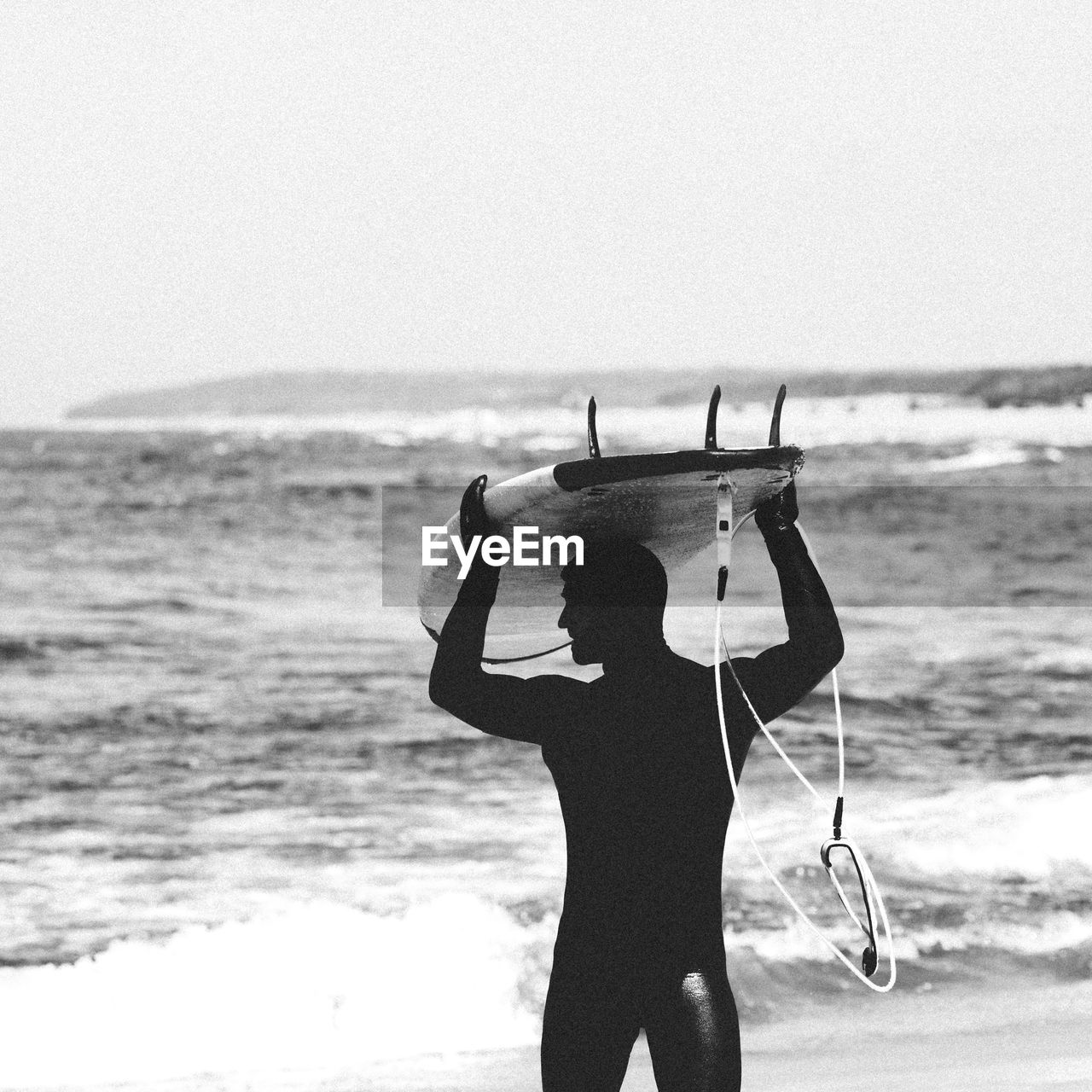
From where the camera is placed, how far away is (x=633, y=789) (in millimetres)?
1904

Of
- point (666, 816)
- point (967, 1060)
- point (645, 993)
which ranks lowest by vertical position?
point (967, 1060)

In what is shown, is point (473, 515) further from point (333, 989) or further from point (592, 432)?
point (333, 989)

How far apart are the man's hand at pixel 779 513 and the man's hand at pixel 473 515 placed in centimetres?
38

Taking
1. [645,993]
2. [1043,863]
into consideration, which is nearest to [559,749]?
[645,993]

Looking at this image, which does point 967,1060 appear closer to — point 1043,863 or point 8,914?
point 1043,863

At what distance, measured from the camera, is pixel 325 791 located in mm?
10461

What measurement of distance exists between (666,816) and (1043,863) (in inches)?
203

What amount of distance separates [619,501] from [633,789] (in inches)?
15.3

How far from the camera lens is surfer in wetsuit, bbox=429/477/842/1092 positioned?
1.87m

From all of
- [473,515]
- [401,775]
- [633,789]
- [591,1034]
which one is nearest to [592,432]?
[473,515]

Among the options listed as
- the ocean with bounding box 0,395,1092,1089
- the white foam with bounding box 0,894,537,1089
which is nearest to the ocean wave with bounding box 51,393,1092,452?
the ocean with bounding box 0,395,1092,1089

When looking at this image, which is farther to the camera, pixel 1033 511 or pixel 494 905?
pixel 1033 511

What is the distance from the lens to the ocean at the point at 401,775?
5.27 metres

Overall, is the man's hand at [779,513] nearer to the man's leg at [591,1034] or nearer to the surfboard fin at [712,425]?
the surfboard fin at [712,425]
